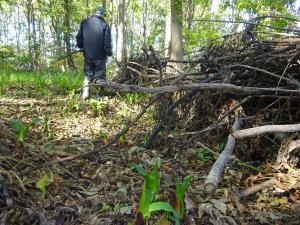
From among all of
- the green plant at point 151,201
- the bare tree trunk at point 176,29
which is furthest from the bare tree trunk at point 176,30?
the green plant at point 151,201

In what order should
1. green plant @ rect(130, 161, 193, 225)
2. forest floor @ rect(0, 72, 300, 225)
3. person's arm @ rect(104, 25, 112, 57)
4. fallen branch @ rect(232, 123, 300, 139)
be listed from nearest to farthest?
fallen branch @ rect(232, 123, 300, 139) → green plant @ rect(130, 161, 193, 225) → forest floor @ rect(0, 72, 300, 225) → person's arm @ rect(104, 25, 112, 57)

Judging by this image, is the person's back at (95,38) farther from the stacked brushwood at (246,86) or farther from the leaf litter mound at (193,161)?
the stacked brushwood at (246,86)

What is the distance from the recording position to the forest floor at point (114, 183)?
181 centimetres

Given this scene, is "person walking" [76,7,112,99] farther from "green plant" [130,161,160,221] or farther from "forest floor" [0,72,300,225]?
"green plant" [130,161,160,221]

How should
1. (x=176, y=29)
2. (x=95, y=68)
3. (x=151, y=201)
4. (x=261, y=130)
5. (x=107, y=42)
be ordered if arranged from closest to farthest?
(x=261, y=130) < (x=151, y=201) < (x=107, y=42) < (x=95, y=68) < (x=176, y=29)

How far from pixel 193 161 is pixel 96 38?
3.93 meters

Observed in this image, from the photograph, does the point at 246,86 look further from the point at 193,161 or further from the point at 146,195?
the point at 146,195

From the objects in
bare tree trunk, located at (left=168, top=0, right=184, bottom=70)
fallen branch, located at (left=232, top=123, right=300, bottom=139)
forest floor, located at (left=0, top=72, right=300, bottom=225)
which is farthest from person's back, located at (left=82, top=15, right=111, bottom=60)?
fallen branch, located at (left=232, top=123, right=300, bottom=139)

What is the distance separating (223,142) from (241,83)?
1.78 feet

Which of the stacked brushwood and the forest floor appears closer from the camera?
the forest floor

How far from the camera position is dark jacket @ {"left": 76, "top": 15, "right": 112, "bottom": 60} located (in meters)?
5.82

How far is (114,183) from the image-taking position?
7.34ft

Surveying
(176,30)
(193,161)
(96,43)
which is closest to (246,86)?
(193,161)

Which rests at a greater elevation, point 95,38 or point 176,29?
point 176,29
